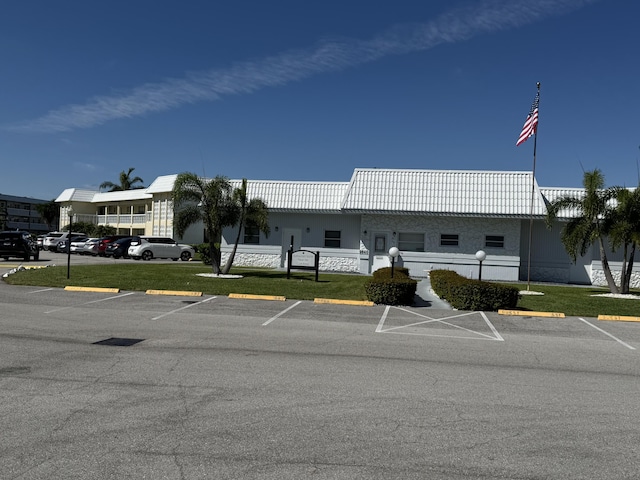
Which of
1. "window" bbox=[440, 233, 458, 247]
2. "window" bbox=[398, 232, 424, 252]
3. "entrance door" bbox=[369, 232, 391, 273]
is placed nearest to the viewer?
"window" bbox=[440, 233, 458, 247]

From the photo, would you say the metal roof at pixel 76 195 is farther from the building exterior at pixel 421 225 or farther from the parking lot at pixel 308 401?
the parking lot at pixel 308 401

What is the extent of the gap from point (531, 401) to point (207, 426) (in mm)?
3817

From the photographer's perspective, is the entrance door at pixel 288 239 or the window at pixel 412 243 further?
the entrance door at pixel 288 239

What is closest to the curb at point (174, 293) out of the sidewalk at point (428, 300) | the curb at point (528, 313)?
the sidewalk at point (428, 300)

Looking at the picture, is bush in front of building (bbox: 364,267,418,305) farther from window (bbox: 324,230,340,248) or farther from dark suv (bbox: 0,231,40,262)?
Result: dark suv (bbox: 0,231,40,262)

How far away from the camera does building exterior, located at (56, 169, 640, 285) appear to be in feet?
88.4

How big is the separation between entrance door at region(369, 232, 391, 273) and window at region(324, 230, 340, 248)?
228 centimetres

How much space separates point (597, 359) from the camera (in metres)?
9.54

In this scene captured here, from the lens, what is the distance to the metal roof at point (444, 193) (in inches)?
1050

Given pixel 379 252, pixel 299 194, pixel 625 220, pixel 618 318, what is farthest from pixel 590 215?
pixel 299 194

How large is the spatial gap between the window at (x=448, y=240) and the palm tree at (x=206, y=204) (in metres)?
10.8

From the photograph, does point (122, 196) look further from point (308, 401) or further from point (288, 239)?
point (308, 401)

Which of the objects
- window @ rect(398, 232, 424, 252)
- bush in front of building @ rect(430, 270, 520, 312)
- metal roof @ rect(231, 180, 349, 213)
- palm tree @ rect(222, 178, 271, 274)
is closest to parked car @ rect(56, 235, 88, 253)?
metal roof @ rect(231, 180, 349, 213)

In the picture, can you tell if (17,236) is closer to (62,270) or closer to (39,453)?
(62,270)
